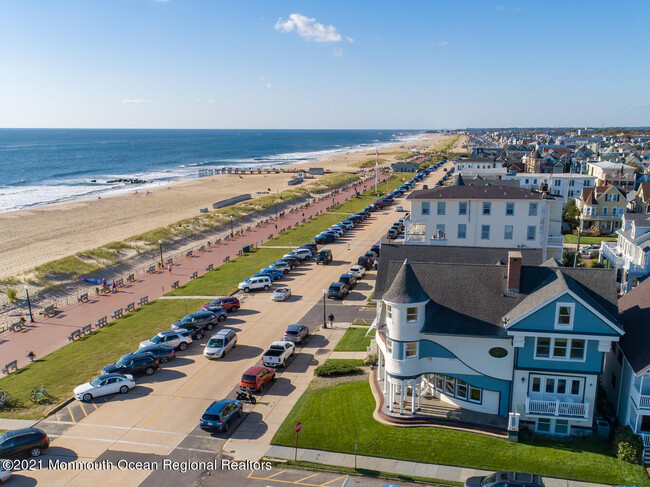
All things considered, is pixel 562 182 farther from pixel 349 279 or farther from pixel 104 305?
pixel 104 305

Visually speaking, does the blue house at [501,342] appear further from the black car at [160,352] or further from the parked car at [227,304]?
the parked car at [227,304]

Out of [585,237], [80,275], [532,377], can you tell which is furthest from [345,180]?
[532,377]

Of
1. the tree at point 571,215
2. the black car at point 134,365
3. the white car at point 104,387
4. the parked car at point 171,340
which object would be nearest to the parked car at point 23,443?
the white car at point 104,387

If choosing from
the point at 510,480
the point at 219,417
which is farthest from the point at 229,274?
the point at 510,480

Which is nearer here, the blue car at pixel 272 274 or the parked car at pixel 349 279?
the parked car at pixel 349 279

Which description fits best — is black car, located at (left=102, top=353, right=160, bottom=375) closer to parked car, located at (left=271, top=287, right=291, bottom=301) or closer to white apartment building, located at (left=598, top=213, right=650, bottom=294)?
parked car, located at (left=271, top=287, right=291, bottom=301)

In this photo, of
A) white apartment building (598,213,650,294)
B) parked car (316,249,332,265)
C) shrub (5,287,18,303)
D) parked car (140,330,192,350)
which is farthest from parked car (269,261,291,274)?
white apartment building (598,213,650,294)
